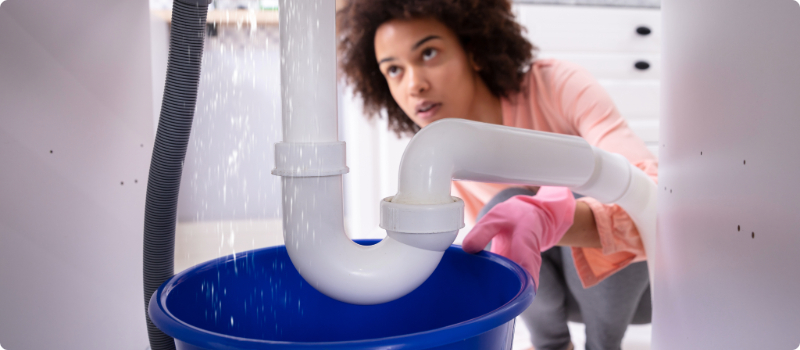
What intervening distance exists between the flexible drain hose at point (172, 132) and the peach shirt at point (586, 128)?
1.81 feet

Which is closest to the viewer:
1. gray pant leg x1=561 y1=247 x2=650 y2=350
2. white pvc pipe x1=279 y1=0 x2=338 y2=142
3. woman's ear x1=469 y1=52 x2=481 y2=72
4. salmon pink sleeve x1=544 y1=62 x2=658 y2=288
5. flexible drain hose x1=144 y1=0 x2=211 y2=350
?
white pvc pipe x1=279 y1=0 x2=338 y2=142

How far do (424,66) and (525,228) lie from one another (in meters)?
0.54

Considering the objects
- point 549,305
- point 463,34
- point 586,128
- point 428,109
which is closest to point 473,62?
point 463,34

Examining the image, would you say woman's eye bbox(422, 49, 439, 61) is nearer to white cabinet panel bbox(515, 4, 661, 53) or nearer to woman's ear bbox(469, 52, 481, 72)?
woman's ear bbox(469, 52, 481, 72)

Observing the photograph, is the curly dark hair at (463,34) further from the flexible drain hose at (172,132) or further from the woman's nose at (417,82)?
the flexible drain hose at (172,132)

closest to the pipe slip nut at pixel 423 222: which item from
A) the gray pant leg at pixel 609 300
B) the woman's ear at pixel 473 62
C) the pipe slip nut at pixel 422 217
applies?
the pipe slip nut at pixel 422 217

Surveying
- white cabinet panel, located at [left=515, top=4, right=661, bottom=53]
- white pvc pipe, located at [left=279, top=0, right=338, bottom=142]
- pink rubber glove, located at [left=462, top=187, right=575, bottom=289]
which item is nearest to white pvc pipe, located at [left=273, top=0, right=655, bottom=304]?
white pvc pipe, located at [left=279, top=0, right=338, bottom=142]

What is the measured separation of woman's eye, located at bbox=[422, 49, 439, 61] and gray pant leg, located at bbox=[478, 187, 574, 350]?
0.32 metres

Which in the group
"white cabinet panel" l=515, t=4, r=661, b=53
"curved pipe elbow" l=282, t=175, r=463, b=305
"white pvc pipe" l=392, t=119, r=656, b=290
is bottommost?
"curved pipe elbow" l=282, t=175, r=463, b=305

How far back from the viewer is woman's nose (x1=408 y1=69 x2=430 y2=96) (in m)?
0.99

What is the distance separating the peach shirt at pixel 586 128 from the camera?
27.7 inches

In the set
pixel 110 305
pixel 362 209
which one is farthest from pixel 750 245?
pixel 362 209

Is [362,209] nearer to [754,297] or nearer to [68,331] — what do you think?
[68,331]

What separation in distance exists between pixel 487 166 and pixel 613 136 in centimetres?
55
